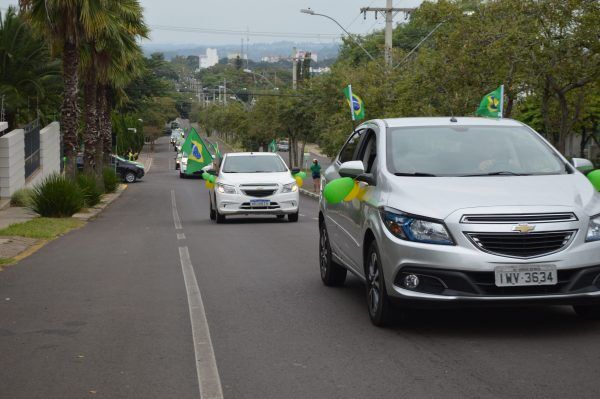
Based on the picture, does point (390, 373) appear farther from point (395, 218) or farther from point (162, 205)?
point (162, 205)

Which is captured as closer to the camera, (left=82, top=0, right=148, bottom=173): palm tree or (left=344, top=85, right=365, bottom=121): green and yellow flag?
(left=82, top=0, right=148, bottom=173): palm tree

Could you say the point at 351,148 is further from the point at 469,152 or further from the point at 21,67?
the point at 21,67

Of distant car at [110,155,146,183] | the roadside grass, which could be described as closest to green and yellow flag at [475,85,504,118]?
the roadside grass

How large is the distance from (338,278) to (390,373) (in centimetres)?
435

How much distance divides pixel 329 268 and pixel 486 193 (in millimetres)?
3286

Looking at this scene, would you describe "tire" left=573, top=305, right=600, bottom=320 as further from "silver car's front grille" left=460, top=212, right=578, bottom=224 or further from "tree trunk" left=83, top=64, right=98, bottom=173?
"tree trunk" left=83, top=64, right=98, bottom=173

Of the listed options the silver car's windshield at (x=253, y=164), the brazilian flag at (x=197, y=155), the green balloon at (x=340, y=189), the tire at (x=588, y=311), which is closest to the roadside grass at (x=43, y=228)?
the silver car's windshield at (x=253, y=164)

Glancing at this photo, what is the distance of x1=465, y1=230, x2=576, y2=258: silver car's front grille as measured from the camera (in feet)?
24.9

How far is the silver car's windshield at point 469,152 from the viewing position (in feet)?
29.1

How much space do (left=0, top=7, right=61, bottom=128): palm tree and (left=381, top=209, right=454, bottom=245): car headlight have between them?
32295 millimetres

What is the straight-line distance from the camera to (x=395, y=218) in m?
7.96

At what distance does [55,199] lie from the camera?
1002 inches

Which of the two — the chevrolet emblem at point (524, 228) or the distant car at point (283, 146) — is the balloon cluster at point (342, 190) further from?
the distant car at point (283, 146)

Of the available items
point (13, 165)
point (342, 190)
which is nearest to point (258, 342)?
point (342, 190)
